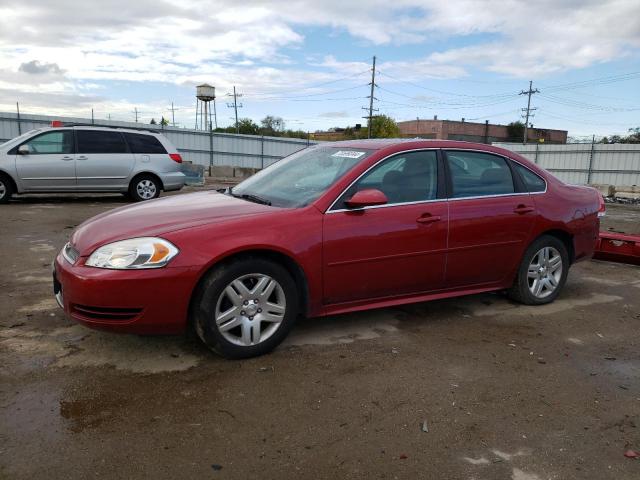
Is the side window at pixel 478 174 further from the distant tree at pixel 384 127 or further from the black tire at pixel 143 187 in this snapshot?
the distant tree at pixel 384 127

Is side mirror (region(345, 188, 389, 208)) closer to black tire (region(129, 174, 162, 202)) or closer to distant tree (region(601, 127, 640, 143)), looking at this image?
black tire (region(129, 174, 162, 202))

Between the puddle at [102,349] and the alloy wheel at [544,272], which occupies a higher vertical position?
the alloy wheel at [544,272]

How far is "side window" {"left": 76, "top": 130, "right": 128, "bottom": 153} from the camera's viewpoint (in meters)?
11.2

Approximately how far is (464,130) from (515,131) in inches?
430

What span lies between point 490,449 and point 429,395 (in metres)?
0.58

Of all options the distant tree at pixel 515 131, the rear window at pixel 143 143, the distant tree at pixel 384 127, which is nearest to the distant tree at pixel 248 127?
the distant tree at pixel 384 127

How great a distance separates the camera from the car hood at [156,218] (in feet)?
11.2

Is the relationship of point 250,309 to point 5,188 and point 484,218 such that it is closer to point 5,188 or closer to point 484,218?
point 484,218

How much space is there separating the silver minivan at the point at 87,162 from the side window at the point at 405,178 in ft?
29.2

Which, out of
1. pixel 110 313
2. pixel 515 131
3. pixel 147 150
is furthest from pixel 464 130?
pixel 110 313

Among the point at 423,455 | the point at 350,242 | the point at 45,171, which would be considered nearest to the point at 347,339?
Answer: the point at 350,242

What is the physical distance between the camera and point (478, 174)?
4.57 metres

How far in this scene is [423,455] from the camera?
101 inches

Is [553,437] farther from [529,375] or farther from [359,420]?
[359,420]
